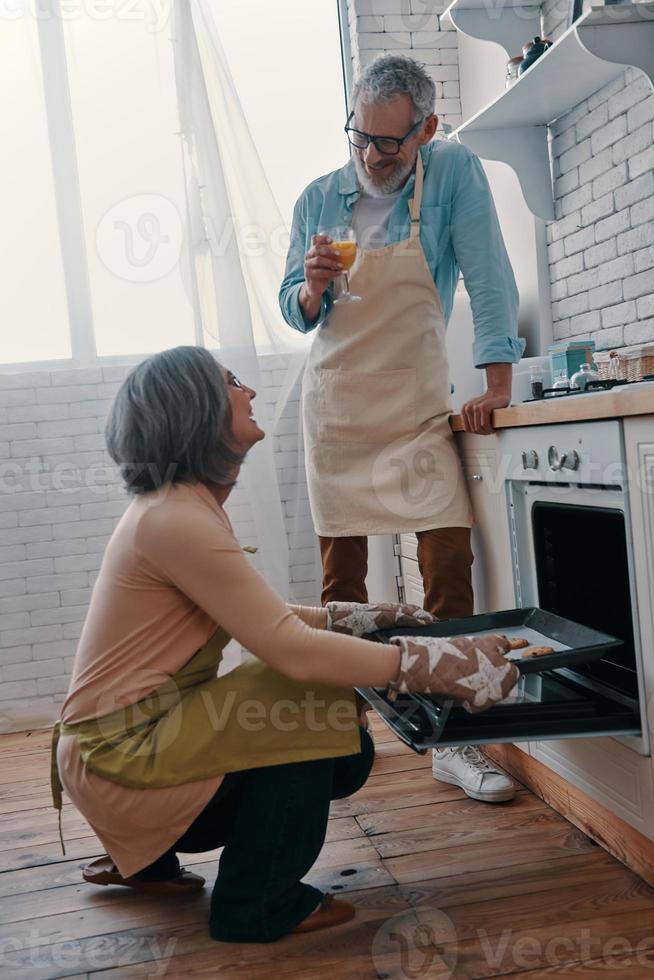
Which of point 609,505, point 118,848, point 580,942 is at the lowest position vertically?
point 580,942

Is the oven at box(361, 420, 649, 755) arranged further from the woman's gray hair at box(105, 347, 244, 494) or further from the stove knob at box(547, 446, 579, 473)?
the woman's gray hair at box(105, 347, 244, 494)

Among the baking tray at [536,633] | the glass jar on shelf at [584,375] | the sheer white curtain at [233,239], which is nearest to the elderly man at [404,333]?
the glass jar on shelf at [584,375]

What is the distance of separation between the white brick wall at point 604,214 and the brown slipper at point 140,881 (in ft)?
5.74

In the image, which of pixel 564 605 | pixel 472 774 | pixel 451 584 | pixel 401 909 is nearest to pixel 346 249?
pixel 451 584

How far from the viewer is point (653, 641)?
5.10 feet

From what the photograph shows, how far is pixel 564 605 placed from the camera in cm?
202

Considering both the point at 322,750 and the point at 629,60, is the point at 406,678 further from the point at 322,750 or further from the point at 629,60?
the point at 629,60

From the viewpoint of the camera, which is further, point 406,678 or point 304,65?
point 304,65

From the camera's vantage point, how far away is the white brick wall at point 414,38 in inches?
138

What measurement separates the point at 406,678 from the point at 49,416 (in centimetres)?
228

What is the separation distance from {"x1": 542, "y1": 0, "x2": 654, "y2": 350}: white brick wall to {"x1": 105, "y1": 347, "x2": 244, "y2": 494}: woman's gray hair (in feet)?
4.65

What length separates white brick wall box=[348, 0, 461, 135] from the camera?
350cm

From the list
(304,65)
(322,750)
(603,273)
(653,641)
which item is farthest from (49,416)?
(653,641)

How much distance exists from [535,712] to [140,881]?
86 cm
